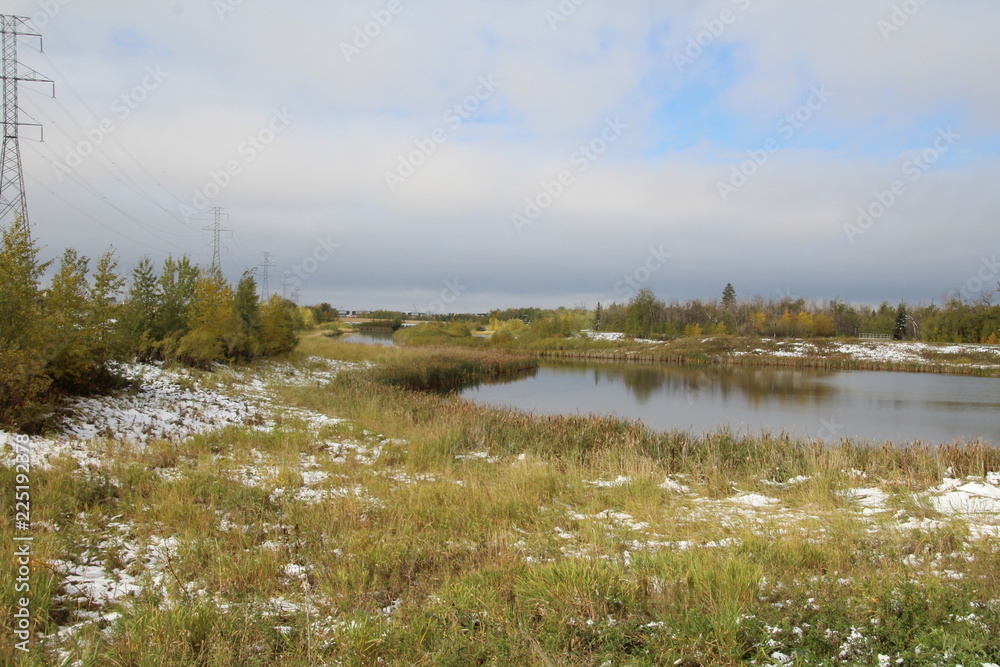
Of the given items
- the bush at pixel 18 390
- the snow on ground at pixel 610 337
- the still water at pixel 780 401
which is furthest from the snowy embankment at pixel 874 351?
the bush at pixel 18 390

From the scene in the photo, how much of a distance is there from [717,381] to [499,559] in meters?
33.1

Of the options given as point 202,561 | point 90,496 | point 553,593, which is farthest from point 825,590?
point 90,496

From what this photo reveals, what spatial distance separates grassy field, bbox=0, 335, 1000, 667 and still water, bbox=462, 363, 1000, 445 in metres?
5.47

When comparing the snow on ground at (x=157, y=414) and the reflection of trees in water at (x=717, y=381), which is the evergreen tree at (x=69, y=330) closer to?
the snow on ground at (x=157, y=414)

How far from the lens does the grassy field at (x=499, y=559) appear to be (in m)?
3.22

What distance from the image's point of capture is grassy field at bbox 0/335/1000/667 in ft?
10.6

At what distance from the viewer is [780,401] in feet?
81.7

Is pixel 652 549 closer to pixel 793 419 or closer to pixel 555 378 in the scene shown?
pixel 793 419

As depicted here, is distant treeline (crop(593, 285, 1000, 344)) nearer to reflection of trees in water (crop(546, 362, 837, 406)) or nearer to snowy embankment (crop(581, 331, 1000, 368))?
snowy embankment (crop(581, 331, 1000, 368))

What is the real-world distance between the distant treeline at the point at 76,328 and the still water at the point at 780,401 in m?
10.5

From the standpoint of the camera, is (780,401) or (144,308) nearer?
(144,308)

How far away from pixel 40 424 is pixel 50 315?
80.1 inches

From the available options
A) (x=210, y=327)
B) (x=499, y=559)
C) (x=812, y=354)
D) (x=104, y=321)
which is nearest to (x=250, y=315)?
(x=210, y=327)

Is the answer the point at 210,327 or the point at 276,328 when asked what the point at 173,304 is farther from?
the point at 276,328
